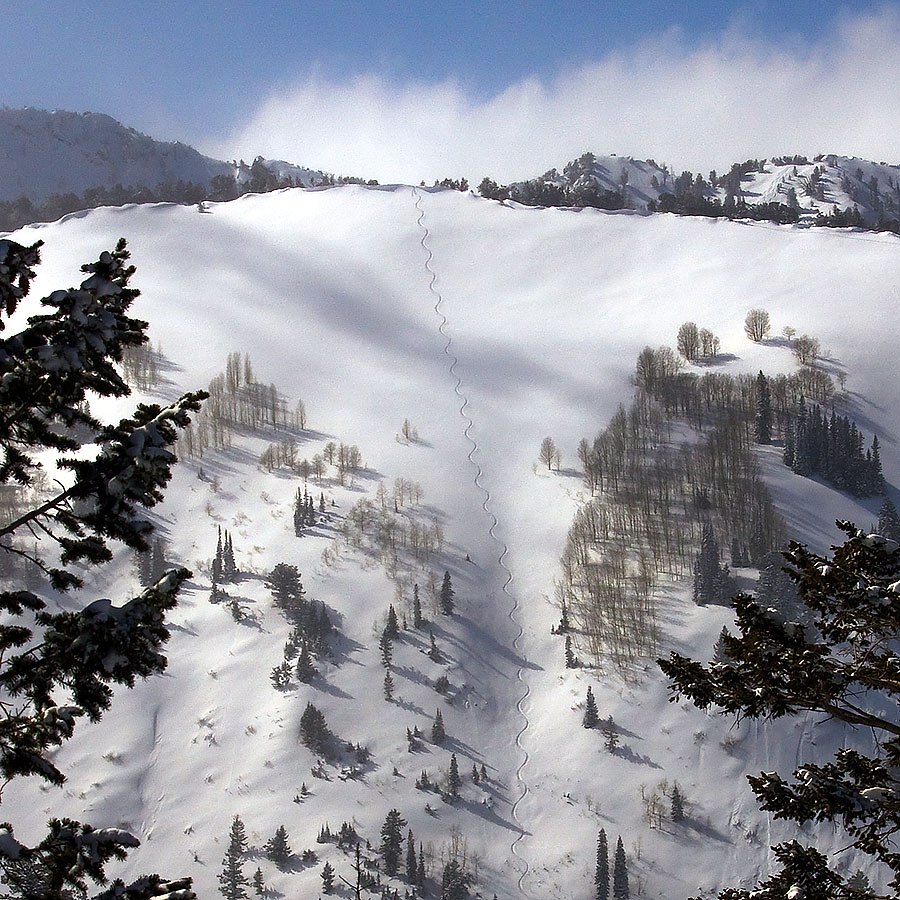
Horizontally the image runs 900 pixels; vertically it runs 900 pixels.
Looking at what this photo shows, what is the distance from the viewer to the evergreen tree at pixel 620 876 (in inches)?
1955

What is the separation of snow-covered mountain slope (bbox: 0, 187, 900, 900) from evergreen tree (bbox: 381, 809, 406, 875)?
184 centimetres

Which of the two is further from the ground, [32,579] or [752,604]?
[752,604]

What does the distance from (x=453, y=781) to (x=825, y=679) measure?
52553 millimetres

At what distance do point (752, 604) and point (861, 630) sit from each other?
1064 mm

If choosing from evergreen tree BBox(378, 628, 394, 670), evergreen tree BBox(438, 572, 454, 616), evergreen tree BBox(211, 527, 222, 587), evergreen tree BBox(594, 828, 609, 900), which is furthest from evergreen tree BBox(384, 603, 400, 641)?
evergreen tree BBox(594, 828, 609, 900)

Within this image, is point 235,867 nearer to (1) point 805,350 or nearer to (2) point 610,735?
(2) point 610,735

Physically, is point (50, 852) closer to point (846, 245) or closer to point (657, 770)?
point (657, 770)

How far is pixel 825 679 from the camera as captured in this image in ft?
26.8

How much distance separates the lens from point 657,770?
2242 inches

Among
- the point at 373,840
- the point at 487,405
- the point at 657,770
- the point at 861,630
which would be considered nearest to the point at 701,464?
the point at 487,405

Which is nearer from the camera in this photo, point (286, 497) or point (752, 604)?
point (752, 604)

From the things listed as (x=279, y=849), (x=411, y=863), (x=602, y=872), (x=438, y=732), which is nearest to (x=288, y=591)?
(x=438, y=732)

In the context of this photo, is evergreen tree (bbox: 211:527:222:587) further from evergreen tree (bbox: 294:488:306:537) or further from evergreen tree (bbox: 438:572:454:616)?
evergreen tree (bbox: 438:572:454:616)

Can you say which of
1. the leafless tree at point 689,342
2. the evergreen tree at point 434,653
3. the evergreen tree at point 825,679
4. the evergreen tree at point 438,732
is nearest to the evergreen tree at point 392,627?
the evergreen tree at point 434,653
